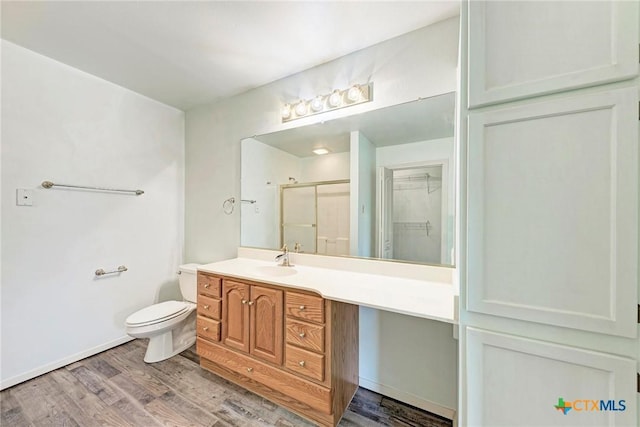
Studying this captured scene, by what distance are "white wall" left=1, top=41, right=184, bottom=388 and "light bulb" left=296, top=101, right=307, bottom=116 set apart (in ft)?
5.16

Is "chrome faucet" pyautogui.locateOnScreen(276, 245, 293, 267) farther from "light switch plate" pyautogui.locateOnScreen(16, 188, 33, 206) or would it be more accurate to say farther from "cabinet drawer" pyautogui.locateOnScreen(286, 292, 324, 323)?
"light switch plate" pyautogui.locateOnScreen(16, 188, 33, 206)

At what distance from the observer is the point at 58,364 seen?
6.14ft

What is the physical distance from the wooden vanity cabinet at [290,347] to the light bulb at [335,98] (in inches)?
51.7

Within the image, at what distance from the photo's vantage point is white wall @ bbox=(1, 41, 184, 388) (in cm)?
170

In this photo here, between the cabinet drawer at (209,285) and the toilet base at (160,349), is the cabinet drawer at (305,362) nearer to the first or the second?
the cabinet drawer at (209,285)

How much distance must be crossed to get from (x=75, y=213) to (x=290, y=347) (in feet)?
6.75

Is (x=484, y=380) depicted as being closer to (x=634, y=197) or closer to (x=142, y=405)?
(x=634, y=197)

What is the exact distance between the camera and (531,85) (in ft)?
2.59

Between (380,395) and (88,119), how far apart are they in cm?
310

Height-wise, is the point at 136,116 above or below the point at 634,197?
above

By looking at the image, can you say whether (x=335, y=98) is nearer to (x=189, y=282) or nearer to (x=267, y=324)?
(x=267, y=324)

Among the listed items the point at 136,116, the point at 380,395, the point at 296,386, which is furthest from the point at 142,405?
the point at 136,116

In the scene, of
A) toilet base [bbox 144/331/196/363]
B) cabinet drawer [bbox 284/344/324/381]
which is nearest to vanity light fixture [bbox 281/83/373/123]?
cabinet drawer [bbox 284/344/324/381]

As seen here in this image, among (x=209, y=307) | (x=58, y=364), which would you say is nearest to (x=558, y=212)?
(x=209, y=307)
